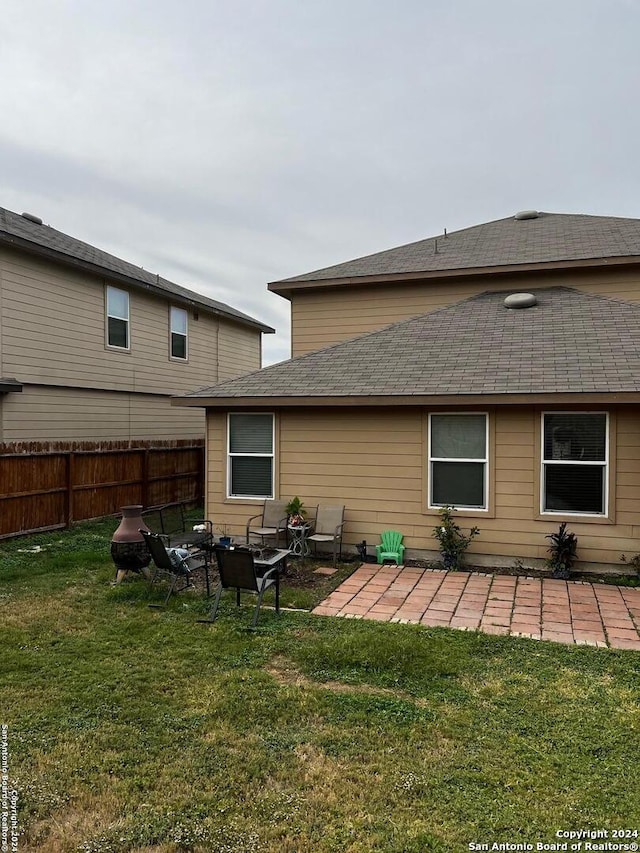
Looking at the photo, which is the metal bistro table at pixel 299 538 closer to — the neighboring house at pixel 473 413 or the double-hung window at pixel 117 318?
the neighboring house at pixel 473 413

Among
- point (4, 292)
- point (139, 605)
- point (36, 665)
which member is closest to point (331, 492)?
point (139, 605)

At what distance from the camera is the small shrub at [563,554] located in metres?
7.27

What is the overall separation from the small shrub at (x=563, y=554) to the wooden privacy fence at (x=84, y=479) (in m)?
8.83

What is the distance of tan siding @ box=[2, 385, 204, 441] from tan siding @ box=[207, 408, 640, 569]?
438cm

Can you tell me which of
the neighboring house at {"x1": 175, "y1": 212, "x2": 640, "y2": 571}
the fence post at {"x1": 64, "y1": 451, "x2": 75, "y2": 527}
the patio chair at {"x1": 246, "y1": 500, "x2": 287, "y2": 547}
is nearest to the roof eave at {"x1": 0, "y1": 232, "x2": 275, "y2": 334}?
the fence post at {"x1": 64, "y1": 451, "x2": 75, "y2": 527}

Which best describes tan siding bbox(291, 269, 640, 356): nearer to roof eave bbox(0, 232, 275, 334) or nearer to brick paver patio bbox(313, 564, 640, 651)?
roof eave bbox(0, 232, 275, 334)

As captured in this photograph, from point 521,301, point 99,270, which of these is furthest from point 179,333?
point 521,301

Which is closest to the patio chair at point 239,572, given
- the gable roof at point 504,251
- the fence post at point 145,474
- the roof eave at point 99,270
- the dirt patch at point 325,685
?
the dirt patch at point 325,685

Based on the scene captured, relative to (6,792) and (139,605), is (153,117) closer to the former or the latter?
(139,605)

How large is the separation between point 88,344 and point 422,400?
844 centimetres

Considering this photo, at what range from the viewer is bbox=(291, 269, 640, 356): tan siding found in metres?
10.3

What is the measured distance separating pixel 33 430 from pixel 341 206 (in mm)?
11843

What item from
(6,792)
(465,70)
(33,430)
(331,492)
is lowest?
(6,792)

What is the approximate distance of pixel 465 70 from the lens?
12.1 meters
